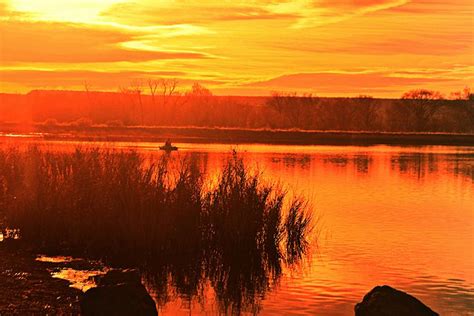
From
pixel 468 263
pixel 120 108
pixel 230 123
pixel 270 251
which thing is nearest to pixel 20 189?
pixel 270 251

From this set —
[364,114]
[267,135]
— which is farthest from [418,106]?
[267,135]

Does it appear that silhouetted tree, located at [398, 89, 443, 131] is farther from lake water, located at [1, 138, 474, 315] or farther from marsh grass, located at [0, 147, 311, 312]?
marsh grass, located at [0, 147, 311, 312]

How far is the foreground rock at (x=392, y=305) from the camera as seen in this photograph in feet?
41.8

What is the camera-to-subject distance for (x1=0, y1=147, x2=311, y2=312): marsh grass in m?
18.6

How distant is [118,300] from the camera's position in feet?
42.0

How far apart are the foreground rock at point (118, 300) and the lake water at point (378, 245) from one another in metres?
1.62

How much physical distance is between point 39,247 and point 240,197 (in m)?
4.98

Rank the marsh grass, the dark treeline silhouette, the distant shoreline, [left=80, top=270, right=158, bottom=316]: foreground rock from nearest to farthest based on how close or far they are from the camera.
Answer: [left=80, top=270, right=158, bottom=316]: foreground rock
the marsh grass
the distant shoreline
the dark treeline silhouette

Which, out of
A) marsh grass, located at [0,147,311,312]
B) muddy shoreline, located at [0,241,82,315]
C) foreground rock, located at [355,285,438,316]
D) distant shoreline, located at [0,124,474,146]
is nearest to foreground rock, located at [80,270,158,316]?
muddy shoreline, located at [0,241,82,315]

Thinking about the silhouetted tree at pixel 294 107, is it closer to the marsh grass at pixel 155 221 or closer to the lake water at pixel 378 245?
the lake water at pixel 378 245

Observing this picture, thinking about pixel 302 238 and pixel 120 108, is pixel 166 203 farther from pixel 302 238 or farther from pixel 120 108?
pixel 120 108

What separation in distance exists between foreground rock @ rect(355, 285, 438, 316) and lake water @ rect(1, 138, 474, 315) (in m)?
1.76

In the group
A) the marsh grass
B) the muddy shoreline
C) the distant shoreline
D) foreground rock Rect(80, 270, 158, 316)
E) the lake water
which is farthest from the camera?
the distant shoreline

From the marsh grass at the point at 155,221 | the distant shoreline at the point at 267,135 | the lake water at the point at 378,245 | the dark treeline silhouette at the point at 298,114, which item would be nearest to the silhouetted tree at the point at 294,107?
the dark treeline silhouette at the point at 298,114
